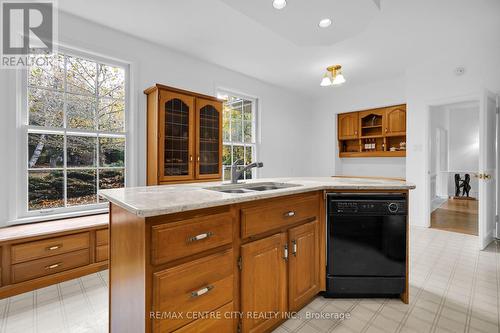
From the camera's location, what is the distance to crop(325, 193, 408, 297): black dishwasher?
1.92 m

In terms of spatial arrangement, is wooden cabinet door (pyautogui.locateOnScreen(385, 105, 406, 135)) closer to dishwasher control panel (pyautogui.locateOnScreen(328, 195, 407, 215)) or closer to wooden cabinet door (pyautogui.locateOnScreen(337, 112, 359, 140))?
wooden cabinet door (pyautogui.locateOnScreen(337, 112, 359, 140))

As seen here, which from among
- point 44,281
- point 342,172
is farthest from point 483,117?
point 44,281

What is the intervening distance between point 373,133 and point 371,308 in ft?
14.3

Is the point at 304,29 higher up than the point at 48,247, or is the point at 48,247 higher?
the point at 304,29

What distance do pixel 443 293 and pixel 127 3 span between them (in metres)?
4.00

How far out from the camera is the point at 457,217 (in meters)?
4.84

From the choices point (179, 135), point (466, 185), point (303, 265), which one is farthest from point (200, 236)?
point (466, 185)

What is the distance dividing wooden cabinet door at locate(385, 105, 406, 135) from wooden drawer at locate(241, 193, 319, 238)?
393 centimetres

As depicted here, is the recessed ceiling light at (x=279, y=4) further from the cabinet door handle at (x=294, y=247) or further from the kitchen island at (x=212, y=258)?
the cabinet door handle at (x=294, y=247)

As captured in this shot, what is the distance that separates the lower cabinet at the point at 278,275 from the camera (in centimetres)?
145

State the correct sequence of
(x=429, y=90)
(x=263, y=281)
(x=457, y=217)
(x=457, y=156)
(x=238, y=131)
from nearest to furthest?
(x=263, y=281) → (x=429, y=90) → (x=238, y=131) → (x=457, y=217) → (x=457, y=156)

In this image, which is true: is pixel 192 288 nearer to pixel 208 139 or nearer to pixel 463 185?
pixel 208 139

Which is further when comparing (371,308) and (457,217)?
(457,217)

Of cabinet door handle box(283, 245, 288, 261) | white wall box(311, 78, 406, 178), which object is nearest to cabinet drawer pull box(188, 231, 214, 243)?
cabinet door handle box(283, 245, 288, 261)
